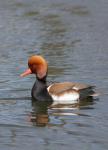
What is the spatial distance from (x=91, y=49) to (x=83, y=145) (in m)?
8.41

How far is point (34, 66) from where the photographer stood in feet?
40.4

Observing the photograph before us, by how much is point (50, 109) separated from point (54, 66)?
353 cm

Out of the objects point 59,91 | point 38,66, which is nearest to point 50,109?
point 59,91

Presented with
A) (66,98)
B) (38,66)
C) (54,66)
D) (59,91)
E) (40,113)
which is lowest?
(40,113)

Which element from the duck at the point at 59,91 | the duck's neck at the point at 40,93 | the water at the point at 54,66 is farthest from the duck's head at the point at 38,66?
the water at the point at 54,66

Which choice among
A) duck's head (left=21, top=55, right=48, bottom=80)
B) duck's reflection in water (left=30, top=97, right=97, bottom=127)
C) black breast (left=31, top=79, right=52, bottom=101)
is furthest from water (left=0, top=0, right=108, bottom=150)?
duck's head (left=21, top=55, right=48, bottom=80)

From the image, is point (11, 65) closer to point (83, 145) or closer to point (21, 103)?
point (21, 103)

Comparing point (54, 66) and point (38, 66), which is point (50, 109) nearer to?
point (38, 66)

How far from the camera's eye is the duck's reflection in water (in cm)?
1069

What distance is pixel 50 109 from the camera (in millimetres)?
11570

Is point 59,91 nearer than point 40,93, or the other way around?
point 59,91

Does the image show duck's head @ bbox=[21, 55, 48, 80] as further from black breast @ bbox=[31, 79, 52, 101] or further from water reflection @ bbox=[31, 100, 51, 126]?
water reflection @ bbox=[31, 100, 51, 126]

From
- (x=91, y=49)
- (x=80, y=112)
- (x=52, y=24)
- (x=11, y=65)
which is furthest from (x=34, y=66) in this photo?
(x=52, y=24)

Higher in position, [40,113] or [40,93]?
[40,93]
